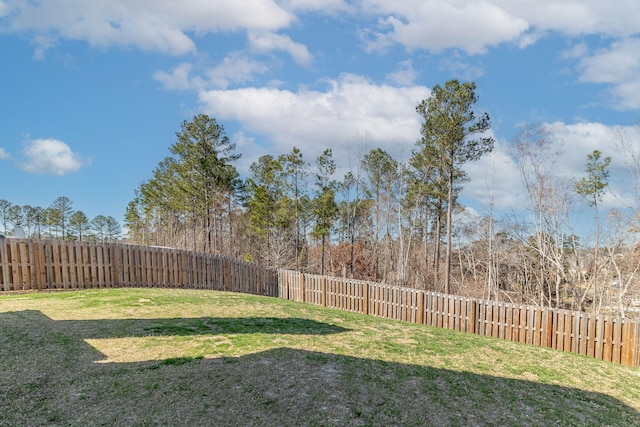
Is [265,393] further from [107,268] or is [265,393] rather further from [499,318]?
[107,268]

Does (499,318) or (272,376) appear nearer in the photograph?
(272,376)

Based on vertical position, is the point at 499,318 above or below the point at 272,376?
below

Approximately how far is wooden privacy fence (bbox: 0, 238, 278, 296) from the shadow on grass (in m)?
5.61

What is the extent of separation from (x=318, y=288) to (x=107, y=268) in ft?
22.9

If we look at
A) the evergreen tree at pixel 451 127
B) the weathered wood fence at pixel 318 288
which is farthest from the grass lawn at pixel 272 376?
the evergreen tree at pixel 451 127

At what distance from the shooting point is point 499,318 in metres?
7.87

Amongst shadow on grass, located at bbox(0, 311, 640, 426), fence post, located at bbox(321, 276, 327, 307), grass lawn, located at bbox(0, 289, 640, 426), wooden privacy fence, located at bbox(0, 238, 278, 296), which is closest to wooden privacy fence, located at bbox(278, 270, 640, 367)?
fence post, located at bbox(321, 276, 327, 307)

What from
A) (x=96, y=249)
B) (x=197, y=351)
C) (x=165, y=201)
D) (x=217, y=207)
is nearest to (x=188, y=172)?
(x=217, y=207)

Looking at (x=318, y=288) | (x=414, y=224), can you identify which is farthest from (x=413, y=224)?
(x=318, y=288)

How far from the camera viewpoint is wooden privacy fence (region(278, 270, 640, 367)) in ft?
21.1

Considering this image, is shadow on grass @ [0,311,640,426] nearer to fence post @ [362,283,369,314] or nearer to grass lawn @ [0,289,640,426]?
grass lawn @ [0,289,640,426]

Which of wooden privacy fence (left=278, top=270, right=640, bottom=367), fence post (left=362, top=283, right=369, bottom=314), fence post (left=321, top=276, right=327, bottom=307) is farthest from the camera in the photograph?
fence post (left=321, top=276, right=327, bottom=307)

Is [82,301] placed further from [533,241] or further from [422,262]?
[422,262]

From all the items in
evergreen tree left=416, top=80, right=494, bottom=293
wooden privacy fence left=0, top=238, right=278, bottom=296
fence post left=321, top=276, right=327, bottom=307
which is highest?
evergreen tree left=416, top=80, right=494, bottom=293
